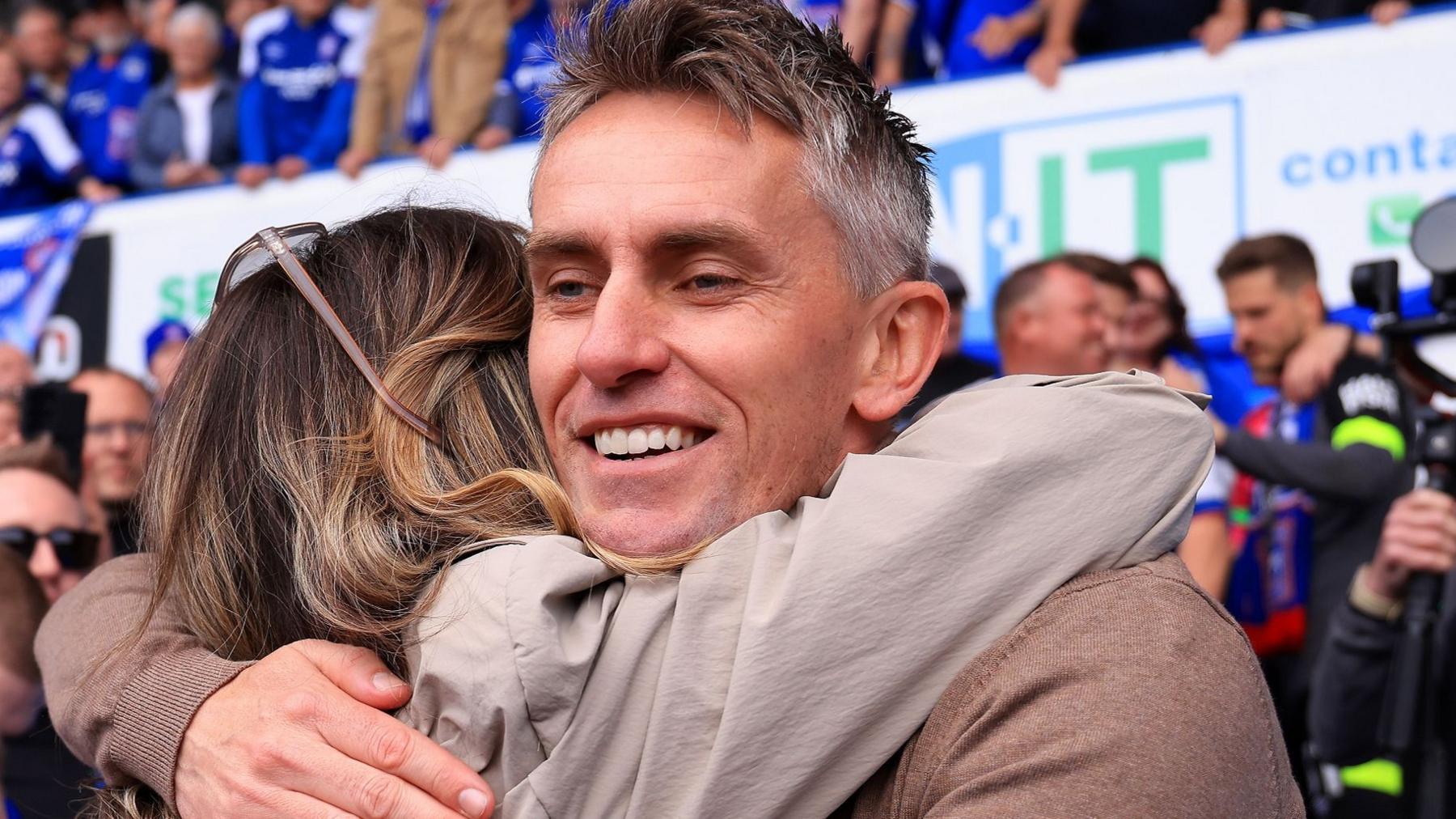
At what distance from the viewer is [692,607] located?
141 cm

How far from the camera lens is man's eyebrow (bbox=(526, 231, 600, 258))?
171cm

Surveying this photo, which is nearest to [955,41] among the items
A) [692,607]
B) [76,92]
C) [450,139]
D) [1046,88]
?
[1046,88]

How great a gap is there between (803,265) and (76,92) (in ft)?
26.9

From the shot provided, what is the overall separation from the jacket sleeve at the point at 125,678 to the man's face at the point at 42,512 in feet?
4.19

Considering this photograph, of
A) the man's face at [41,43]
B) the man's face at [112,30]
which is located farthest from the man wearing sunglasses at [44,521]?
the man's face at [41,43]

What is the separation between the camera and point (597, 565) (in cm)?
148

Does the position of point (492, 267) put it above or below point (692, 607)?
above

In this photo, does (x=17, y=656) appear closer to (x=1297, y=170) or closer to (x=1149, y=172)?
(x=1149, y=172)

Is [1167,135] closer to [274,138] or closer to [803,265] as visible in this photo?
[803,265]

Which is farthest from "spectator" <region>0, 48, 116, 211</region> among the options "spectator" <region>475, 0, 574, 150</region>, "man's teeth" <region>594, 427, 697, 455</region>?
"man's teeth" <region>594, 427, 697, 455</region>

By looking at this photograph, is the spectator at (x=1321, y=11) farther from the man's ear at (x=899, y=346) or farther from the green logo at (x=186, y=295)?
the green logo at (x=186, y=295)

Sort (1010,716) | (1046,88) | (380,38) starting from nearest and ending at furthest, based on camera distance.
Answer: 1. (1010,716)
2. (1046,88)
3. (380,38)

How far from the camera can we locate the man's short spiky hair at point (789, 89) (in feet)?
5.76

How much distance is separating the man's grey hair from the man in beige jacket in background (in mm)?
6665
